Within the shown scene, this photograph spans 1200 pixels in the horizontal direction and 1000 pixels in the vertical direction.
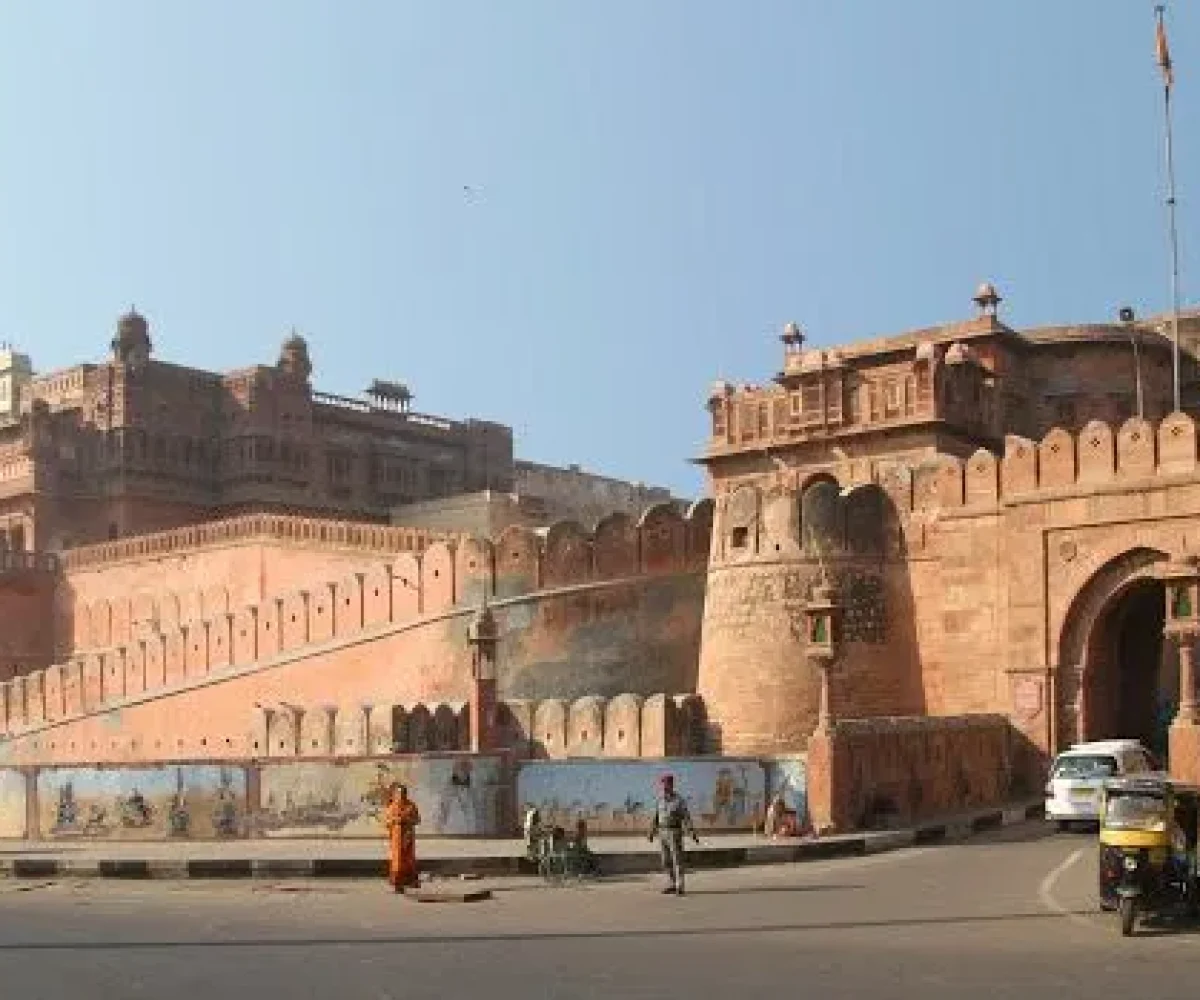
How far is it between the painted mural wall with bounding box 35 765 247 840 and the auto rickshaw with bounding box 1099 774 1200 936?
34.8 ft

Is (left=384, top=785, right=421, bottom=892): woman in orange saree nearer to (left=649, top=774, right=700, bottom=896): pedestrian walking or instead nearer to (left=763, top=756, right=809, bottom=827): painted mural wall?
(left=649, top=774, right=700, bottom=896): pedestrian walking

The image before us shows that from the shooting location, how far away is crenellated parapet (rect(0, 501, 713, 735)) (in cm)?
2688

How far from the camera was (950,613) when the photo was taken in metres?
24.0

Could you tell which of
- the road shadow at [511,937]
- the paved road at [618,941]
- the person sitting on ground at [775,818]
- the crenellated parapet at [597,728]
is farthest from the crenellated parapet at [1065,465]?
the road shadow at [511,937]

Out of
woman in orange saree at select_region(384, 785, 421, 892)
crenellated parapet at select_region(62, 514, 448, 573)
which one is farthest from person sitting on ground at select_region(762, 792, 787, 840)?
crenellated parapet at select_region(62, 514, 448, 573)

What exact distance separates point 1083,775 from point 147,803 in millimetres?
10160

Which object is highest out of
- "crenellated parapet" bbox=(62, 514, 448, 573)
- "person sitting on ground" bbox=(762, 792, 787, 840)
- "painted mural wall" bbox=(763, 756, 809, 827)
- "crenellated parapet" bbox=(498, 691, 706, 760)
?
"crenellated parapet" bbox=(62, 514, 448, 573)

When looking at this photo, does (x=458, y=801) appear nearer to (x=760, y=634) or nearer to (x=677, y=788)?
(x=677, y=788)

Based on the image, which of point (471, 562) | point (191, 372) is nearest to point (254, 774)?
point (471, 562)

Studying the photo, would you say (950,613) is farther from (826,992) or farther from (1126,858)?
(826,992)

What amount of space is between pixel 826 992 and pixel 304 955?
330 centimetres

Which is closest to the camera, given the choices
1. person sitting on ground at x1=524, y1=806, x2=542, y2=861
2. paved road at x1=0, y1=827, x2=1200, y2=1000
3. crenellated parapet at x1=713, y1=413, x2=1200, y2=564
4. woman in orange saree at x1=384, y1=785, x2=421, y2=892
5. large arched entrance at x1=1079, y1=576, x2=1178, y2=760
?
paved road at x1=0, y1=827, x2=1200, y2=1000

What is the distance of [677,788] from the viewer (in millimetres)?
18375

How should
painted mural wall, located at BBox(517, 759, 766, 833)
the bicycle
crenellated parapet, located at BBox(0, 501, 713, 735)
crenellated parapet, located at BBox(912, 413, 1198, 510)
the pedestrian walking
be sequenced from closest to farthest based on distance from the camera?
the pedestrian walking → the bicycle → painted mural wall, located at BBox(517, 759, 766, 833) → crenellated parapet, located at BBox(912, 413, 1198, 510) → crenellated parapet, located at BBox(0, 501, 713, 735)
